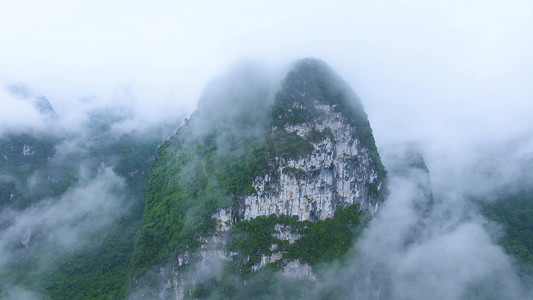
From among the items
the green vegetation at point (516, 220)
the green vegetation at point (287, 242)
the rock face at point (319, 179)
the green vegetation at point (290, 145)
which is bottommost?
the green vegetation at point (516, 220)

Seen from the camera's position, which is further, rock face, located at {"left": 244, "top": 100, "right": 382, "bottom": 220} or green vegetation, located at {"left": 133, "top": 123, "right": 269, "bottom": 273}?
green vegetation, located at {"left": 133, "top": 123, "right": 269, "bottom": 273}

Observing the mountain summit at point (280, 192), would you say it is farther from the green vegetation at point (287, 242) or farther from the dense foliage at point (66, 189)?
the dense foliage at point (66, 189)

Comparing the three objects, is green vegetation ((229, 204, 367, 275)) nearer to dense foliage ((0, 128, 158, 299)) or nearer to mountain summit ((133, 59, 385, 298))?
mountain summit ((133, 59, 385, 298))

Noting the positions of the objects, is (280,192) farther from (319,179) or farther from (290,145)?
(290,145)

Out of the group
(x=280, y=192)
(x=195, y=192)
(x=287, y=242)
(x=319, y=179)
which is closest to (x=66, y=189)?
(x=195, y=192)

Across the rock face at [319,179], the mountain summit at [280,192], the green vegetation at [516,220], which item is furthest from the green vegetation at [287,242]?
the green vegetation at [516,220]

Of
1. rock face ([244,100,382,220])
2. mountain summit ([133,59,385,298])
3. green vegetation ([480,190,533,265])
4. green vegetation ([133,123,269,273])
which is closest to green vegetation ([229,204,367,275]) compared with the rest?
mountain summit ([133,59,385,298])

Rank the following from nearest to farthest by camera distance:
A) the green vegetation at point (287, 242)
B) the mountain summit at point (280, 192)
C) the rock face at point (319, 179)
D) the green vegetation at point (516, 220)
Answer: the green vegetation at point (287, 242), the mountain summit at point (280, 192), the rock face at point (319, 179), the green vegetation at point (516, 220)

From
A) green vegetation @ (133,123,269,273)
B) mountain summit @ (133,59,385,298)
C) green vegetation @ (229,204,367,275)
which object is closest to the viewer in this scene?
green vegetation @ (229,204,367,275)
